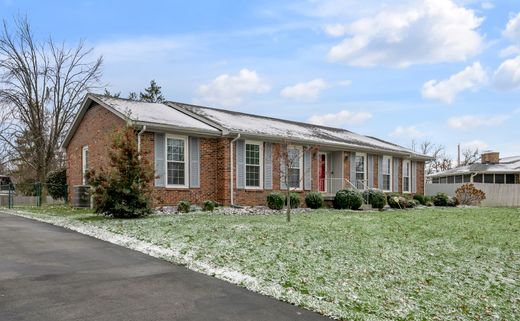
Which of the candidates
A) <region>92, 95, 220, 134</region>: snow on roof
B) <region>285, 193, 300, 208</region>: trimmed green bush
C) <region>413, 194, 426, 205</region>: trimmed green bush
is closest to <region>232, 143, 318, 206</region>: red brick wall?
<region>285, 193, 300, 208</region>: trimmed green bush

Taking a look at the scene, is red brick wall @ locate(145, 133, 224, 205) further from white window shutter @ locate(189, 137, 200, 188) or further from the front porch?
the front porch

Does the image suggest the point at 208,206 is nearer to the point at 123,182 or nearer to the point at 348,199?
the point at 123,182

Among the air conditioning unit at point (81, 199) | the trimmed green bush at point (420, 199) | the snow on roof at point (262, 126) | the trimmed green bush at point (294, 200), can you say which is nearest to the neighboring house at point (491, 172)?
the trimmed green bush at point (420, 199)

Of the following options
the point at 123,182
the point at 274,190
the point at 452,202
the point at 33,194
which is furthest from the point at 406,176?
the point at 33,194

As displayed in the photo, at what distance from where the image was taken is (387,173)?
25.1 meters

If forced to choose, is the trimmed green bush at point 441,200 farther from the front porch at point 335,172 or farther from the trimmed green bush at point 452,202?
the front porch at point 335,172

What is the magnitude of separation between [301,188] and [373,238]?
1045cm

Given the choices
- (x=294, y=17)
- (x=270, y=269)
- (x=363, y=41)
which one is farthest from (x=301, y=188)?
(x=270, y=269)

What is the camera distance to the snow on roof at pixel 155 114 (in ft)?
53.2

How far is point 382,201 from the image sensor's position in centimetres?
2061

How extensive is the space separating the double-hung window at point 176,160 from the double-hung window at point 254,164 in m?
2.67

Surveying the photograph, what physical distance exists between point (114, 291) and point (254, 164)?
13.0m

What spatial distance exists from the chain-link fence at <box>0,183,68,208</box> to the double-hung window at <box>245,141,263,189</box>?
30.1ft

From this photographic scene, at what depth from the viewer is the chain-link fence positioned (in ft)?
73.6
